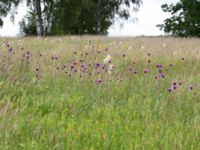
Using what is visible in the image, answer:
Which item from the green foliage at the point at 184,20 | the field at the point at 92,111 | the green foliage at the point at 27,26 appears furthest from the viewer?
the green foliage at the point at 27,26

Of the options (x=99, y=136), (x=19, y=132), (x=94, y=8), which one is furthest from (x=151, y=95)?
(x=94, y=8)

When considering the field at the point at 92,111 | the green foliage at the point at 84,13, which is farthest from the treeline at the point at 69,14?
the field at the point at 92,111

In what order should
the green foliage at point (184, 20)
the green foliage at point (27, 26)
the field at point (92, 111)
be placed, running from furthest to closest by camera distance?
the green foliage at point (27, 26)
the green foliage at point (184, 20)
the field at point (92, 111)

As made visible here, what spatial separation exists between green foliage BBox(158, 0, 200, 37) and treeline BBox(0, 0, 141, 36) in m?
4.42

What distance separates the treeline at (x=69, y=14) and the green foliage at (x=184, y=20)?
4.42m

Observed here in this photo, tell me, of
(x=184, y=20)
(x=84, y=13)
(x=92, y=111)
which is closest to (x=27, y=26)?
(x=84, y=13)

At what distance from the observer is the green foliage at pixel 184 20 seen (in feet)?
89.2

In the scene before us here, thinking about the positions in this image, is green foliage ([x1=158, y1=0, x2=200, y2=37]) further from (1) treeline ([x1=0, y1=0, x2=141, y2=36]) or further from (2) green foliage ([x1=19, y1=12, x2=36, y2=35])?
(2) green foliage ([x1=19, y1=12, x2=36, y2=35])

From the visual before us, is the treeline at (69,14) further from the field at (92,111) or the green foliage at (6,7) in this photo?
the field at (92,111)

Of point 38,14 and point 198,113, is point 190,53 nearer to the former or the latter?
point 198,113

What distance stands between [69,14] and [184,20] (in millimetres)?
8802

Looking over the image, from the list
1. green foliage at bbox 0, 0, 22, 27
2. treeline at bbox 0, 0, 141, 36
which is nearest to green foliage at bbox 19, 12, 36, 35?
treeline at bbox 0, 0, 141, 36

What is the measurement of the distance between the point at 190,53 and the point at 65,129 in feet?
20.4

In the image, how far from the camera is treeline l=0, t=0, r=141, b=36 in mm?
27766
